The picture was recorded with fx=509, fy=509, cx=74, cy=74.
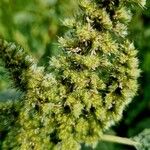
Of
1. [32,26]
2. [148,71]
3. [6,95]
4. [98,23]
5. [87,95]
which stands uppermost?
[32,26]

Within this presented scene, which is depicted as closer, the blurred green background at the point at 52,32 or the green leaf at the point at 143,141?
the green leaf at the point at 143,141

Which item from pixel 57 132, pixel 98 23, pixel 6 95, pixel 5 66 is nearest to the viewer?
pixel 98 23

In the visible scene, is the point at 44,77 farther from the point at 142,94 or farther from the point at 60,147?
the point at 142,94

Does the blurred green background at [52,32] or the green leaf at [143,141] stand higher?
the blurred green background at [52,32]

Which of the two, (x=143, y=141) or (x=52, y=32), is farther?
(x=52, y=32)

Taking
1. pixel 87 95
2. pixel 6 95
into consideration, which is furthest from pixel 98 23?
pixel 6 95

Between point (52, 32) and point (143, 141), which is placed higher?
point (52, 32)

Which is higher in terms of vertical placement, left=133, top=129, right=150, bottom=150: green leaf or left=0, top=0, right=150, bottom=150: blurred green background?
left=0, top=0, right=150, bottom=150: blurred green background

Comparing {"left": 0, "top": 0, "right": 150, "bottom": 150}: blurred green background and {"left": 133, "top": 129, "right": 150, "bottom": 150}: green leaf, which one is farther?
{"left": 0, "top": 0, "right": 150, "bottom": 150}: blurred green background
